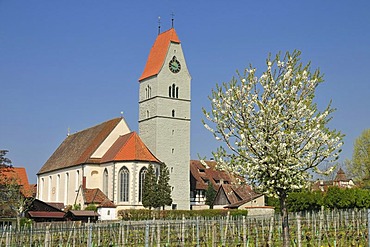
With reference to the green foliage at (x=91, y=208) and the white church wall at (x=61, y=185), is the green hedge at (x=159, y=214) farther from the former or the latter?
the white church wall at (x=61, y=185)

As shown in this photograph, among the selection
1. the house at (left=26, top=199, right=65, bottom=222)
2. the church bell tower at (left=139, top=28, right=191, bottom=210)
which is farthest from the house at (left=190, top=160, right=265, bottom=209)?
the house at (left=26, top=199, right=65, bottom=222)

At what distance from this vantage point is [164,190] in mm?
54219

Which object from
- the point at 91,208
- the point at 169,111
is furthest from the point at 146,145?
the point at 91,208

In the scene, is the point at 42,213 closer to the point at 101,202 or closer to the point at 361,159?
the point at 101,202

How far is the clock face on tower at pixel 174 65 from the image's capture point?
2432 inches

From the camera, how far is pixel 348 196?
37906mm

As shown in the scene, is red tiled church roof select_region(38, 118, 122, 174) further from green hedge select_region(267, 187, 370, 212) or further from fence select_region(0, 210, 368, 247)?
fence select_region(0, 210, 368, 247)

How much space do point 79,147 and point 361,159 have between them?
33.7 meters

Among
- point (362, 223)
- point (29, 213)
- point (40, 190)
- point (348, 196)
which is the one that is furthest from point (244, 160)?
point (40, 190)

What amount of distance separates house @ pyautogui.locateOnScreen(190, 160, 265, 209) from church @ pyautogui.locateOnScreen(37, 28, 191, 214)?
166 inches

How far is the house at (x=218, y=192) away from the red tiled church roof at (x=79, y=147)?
12.5 meters

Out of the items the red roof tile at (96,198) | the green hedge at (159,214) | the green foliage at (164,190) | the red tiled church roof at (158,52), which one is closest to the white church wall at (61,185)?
the red roof tile at (96,198)

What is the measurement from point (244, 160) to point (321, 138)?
6.76 feet

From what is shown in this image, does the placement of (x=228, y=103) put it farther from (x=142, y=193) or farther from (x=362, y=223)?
(x=142, y=193)
